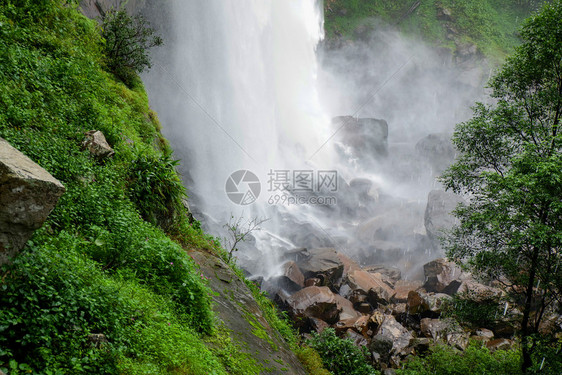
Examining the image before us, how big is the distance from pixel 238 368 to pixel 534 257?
5746mm

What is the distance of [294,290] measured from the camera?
49.4 feet

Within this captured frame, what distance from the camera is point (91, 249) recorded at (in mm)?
3959

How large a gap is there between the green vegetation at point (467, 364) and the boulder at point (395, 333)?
234 centimetres

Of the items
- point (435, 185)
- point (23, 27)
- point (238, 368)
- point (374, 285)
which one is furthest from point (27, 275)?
point (435, 185)

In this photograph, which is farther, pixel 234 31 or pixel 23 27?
pixel 234 31

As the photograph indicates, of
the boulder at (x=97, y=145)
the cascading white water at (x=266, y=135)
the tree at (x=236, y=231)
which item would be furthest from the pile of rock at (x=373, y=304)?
the boulder at (x=97, y=145)

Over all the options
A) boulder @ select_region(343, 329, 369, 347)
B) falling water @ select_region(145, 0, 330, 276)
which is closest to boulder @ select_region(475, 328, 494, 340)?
boulder @ select_region(343, 329, 369, 347)

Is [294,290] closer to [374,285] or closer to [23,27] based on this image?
[374,285]

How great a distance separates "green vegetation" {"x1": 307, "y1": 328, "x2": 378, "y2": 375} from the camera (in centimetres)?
885

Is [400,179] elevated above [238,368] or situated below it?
above

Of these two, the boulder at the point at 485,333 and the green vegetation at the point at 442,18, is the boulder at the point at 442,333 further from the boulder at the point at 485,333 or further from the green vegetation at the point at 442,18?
the green vegetation at the point at 442,18

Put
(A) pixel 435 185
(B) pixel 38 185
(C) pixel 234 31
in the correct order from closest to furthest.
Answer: (B) pixel 38 185, (C) pixel 234 31, (A) pixel 435 185

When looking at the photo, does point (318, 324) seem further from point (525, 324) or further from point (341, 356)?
point (525, 324)

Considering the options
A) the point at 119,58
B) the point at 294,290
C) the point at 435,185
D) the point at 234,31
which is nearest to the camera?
the point at 119,58
